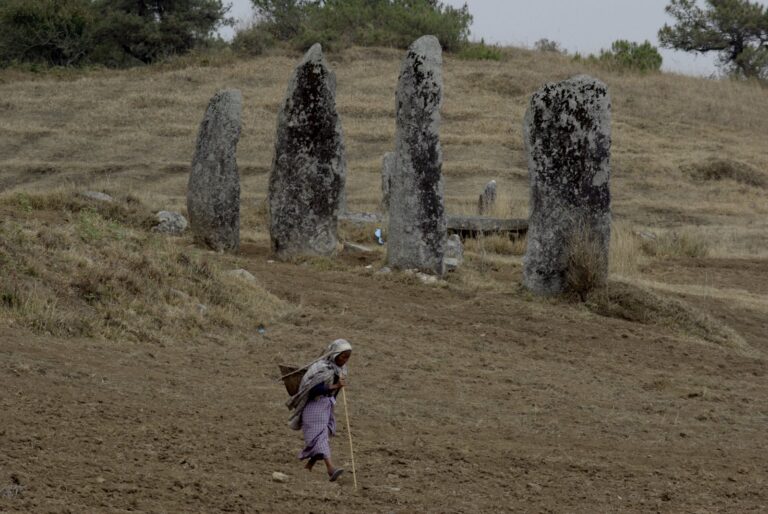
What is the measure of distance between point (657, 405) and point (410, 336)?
2.89 meters

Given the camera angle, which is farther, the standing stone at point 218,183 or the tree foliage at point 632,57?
the tree foliage at point 632,57

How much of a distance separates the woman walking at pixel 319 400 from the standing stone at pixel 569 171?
328 inches

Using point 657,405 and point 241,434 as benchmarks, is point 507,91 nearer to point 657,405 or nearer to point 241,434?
point 657,405

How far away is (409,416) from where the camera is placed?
10.5 meters

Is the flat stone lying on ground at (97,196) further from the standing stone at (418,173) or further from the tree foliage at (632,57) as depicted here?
the tree foliage at (632,57)

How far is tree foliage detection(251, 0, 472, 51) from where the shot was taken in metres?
48.5

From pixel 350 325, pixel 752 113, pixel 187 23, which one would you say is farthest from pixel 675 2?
pixel 350 325

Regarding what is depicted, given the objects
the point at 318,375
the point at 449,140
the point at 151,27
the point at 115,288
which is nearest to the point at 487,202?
the point at 449,140

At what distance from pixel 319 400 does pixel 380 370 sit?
4.02m

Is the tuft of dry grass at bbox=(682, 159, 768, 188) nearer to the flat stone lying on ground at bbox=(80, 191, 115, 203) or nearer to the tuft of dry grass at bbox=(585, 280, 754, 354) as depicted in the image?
the tuft of dry grass at bbox=(585, 280, 754, 354)

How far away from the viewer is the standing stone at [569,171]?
15.9 meters

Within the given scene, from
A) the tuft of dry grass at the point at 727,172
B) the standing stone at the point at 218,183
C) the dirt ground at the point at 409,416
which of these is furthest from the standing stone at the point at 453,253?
the tuft of dry grass at the point at 727,172

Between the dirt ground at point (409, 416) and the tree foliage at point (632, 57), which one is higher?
the tree foliage at point (632, 57)

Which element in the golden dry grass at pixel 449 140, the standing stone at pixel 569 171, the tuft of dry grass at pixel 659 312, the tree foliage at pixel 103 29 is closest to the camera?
the tuft of dry grass at pixel 659 312
